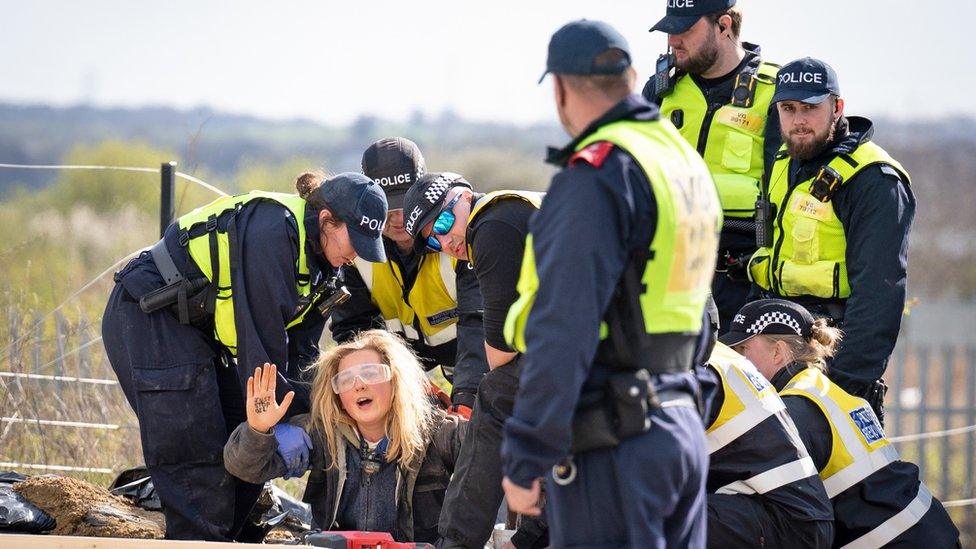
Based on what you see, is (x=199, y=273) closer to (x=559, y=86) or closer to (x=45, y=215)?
(x=559, y=86)

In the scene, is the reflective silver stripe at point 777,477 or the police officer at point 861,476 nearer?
the reflective silver stripe at point 777,477

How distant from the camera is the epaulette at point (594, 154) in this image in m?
3.25

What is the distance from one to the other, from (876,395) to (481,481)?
1.92m

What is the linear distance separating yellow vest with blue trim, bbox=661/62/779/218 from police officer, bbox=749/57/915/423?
15 cm

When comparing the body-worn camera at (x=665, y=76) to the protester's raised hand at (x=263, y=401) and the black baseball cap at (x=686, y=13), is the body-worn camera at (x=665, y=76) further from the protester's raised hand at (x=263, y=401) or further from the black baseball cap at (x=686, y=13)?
the protester's raised hand at (x=263, y=401)

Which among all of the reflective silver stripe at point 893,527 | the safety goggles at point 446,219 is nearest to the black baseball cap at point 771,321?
the reflective silver stripe at point 893,527

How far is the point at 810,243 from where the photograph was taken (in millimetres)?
5672

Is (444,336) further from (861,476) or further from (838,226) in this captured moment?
(861,476)

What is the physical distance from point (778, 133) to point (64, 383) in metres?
4.37

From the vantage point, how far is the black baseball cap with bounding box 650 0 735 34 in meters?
5.83

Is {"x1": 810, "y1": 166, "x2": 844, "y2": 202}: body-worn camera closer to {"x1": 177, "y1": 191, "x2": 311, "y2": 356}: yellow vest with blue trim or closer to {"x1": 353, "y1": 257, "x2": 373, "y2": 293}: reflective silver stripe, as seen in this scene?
{"x1": 353, "y1": 257, "x2": 373, "y2": 293}: reflective silver stripe

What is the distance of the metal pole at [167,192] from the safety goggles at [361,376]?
2236 millimetres

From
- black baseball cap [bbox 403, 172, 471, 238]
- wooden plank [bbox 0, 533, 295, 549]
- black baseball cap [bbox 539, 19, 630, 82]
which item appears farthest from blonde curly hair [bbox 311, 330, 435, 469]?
black baseball cap [bbox 539, 19, 630, 82]

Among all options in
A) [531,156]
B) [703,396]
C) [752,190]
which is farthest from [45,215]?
[531,156]
